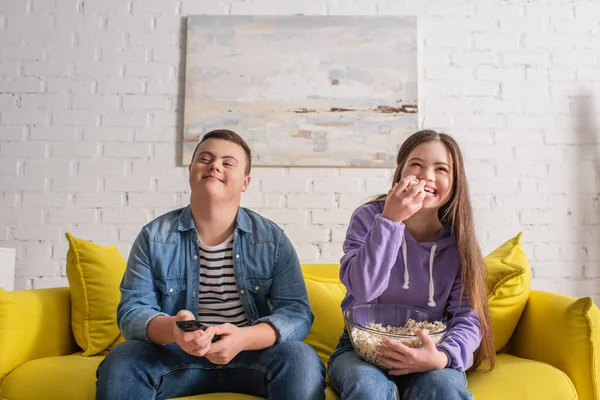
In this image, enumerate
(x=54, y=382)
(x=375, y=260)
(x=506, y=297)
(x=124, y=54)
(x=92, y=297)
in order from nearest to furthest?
(x=375, y=260)
(x=54, y=382)
(x=506, y=297)
(x=92, y=297)
(x=124, y=54)

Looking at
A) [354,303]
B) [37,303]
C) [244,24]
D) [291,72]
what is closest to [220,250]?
[354,303]

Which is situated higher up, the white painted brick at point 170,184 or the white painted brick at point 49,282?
the white painted brick at point 170,184

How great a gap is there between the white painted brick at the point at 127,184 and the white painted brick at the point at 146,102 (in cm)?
35

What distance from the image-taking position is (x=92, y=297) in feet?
5.96

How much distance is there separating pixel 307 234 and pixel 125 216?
0.87m

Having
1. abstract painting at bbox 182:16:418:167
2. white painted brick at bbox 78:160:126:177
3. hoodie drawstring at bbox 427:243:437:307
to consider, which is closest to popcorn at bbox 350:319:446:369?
hoodie drawstring at bbox 427:243:437:307

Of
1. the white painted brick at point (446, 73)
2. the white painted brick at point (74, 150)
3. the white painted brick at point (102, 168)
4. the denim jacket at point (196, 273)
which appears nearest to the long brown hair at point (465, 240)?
the denim jacket at point (196, 273)

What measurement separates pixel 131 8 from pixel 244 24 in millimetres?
569

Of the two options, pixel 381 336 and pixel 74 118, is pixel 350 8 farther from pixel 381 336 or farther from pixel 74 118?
pixel 381 336

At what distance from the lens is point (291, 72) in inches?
101

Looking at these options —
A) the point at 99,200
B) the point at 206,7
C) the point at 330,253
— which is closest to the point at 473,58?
the point at 330,253

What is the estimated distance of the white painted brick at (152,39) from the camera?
8.55ft

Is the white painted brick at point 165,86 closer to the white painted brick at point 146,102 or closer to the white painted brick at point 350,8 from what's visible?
the white painted brick at point 146,102

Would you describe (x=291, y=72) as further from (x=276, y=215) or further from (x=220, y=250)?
(x=220, y=250)
